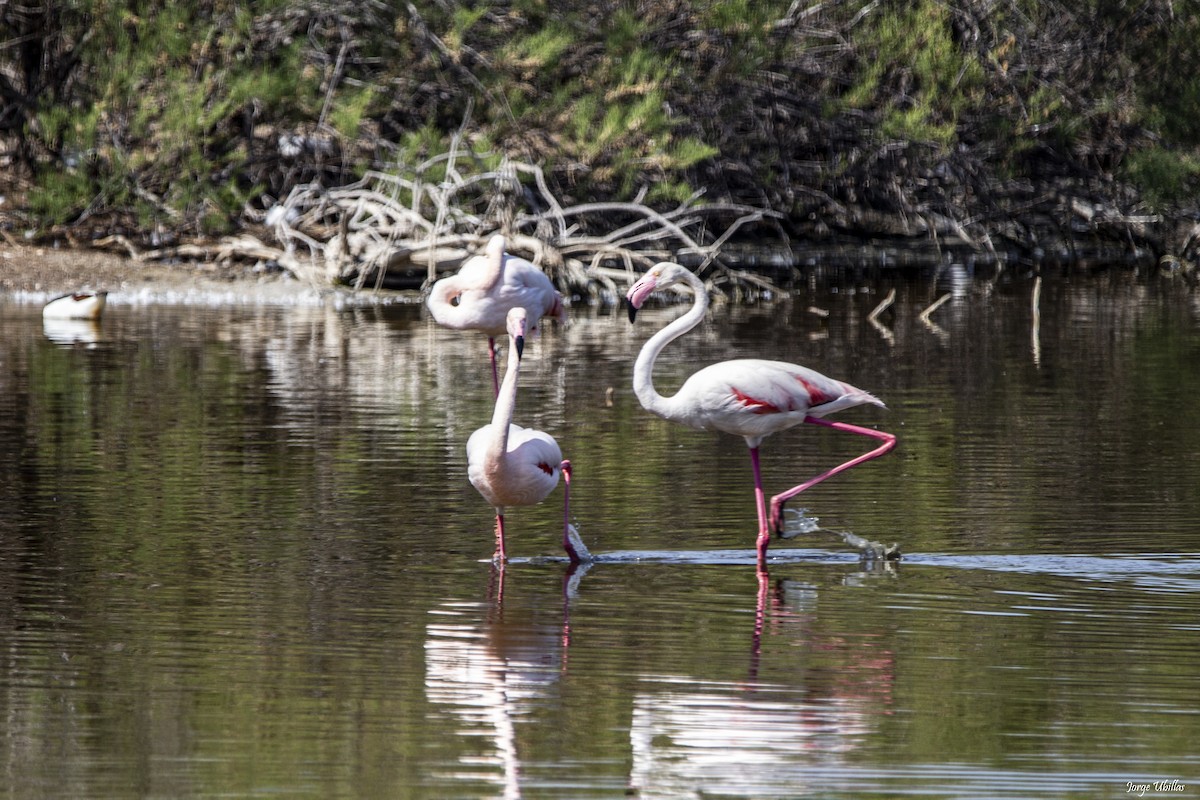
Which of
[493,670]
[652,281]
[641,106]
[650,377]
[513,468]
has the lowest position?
[493,670]

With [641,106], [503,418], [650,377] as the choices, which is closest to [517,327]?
[503,418]

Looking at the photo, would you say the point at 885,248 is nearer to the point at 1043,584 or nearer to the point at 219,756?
the point at 1043,584

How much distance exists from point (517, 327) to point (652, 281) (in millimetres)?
864

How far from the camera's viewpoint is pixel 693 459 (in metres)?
9.86

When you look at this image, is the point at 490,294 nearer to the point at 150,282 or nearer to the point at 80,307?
the point at 80,307

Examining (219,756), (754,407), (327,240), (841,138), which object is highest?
(841,138)

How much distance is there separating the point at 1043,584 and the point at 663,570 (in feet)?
4.67

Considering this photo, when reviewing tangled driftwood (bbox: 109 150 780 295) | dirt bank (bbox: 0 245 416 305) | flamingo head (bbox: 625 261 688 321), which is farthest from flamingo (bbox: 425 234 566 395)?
dirt bank (bbox: 0 245 416 305)

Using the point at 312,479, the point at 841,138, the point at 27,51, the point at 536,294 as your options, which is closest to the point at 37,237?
the point at 27,51

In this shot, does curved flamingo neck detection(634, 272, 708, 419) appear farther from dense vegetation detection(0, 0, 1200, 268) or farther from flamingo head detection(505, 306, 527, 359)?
dense vegetation detection(0, 0, 1200, 268)

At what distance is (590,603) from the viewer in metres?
6.48

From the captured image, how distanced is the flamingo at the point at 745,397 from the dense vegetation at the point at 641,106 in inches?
546

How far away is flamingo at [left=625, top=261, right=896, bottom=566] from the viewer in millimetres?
7457

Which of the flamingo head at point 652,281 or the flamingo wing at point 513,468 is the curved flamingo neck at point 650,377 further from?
the flamingo wing at point 513,468
